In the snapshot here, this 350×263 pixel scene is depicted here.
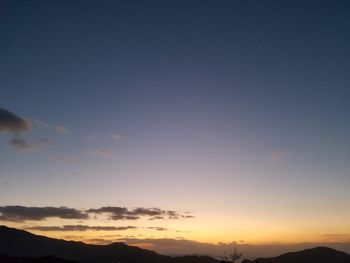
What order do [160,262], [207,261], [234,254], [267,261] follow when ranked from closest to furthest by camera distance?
[234,254], [207,261], [267,261], [160,262]

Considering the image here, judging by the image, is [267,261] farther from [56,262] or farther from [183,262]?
[56,262]

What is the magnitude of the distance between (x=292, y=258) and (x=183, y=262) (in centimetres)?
6620

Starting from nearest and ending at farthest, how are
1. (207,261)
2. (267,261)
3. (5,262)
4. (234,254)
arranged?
(5,262) < (234,254) < (207,261) < (267,261)

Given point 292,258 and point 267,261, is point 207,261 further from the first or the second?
point 292,258

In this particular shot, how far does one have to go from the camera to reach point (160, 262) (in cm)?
19725

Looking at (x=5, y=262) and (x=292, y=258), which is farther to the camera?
(x=292, y=258)

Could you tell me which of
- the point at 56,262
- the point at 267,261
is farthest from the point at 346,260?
the point at 56,262

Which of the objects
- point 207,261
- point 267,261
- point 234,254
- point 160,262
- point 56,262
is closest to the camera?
point 56,262

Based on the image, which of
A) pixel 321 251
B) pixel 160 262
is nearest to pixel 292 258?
pixel 321 251

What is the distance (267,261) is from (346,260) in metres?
40.8

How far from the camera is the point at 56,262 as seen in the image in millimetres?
79625

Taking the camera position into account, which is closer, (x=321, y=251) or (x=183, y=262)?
(x=183, y=262)

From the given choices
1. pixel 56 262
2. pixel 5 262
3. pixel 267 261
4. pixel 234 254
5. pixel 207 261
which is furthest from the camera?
pixel 267 261

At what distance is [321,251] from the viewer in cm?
19750
